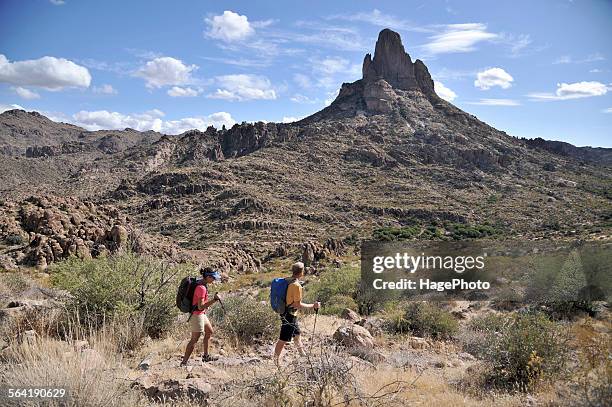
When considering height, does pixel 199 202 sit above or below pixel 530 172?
below

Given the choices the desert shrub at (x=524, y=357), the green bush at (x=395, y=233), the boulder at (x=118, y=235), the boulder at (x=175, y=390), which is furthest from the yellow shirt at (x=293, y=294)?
the green bush at (x=395, y=233)

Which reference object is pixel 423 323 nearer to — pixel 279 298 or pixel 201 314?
pixel 279 298

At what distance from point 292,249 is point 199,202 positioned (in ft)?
82.2

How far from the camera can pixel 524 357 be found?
599 cm

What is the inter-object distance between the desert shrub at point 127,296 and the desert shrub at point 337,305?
21.4 feet

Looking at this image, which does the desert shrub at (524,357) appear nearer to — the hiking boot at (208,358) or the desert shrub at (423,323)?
the hiking boot at (208,358)

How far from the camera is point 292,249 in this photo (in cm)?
4206

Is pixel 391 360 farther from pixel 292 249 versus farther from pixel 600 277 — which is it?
pixel 292 249

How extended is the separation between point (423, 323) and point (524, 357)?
5.24m

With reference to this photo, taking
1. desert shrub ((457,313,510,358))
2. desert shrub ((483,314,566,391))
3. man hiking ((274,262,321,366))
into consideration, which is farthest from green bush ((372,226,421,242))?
man hiking ((274,262,321,366))

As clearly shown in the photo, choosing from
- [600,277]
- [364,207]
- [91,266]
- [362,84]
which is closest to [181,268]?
[91,266]

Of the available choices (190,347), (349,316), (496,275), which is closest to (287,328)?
(190,347)

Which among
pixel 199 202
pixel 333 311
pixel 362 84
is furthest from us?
pixel 362 84

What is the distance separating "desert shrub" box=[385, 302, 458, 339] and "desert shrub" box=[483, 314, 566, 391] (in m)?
4.61
